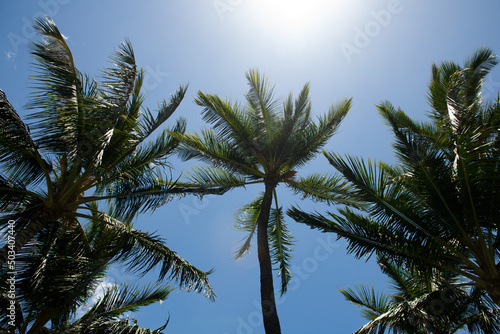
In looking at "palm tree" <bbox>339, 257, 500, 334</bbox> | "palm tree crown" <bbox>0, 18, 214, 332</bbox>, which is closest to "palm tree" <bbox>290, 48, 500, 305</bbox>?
"palm tree" <bbox>339, 257, 500, 334</bbox>

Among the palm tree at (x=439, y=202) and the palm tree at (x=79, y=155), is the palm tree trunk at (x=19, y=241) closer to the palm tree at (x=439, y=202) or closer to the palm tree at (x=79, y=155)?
the palm tree at (x=79, y=155)

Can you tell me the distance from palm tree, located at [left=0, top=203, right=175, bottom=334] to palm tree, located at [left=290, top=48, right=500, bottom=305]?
13.6ft

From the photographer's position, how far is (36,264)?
7.45 m

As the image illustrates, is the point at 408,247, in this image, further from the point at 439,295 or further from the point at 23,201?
the point at 23,201

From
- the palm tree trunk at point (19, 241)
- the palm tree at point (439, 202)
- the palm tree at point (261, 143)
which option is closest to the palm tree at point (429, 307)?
the palm tree at point (439, 202)

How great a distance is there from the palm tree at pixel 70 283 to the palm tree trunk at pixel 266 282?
2398mm

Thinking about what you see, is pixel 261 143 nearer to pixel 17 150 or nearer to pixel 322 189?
pixel 322 189

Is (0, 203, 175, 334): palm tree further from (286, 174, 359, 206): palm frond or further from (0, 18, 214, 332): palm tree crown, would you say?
(286, 174, 359, 206): palm frond

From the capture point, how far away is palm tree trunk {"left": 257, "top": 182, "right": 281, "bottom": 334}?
6.82m

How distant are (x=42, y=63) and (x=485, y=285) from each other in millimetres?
9857

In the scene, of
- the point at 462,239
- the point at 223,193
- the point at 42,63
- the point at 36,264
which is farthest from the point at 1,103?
the point at 462,239

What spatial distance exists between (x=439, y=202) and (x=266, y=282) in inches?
157

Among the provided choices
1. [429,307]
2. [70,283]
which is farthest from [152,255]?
[429,307]

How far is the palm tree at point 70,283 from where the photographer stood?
23.2 feet
